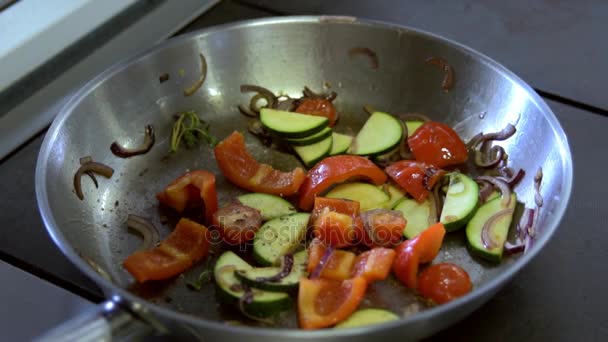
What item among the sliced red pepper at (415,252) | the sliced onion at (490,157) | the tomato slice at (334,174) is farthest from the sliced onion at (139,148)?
the sliced onion at (490,157)

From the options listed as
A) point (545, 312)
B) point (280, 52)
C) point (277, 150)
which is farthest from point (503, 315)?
point (280, 52)

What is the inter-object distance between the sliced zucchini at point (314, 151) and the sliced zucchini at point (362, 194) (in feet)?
0.35

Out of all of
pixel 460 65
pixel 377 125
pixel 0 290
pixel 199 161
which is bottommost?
A: pixel 0 290

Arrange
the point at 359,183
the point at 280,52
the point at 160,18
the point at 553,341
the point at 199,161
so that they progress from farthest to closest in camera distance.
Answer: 1. the point at 160,18
2. the point at 280,52
3. the point at 199,161
4. the point at 359,183
5. the point at 553,341

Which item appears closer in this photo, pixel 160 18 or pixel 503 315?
pixel 503 315

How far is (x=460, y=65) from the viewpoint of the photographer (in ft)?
4.68

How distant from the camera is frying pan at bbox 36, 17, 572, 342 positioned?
1.09 metres

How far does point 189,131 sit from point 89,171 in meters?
0.24

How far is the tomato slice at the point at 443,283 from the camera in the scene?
1.05 meters

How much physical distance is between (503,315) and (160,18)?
3.91 feet

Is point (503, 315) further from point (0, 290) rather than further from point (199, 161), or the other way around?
point (0, 290)

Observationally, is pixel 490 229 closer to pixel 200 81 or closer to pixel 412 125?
pixel 412 125

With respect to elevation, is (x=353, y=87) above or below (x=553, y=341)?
above

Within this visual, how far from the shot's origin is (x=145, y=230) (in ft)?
3.99
